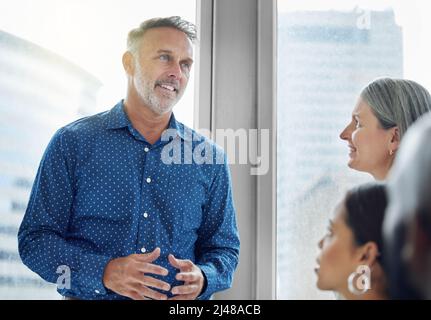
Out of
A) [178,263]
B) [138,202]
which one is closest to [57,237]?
[138,202]

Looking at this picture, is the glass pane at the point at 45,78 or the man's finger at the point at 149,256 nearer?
the man's finger at the point at 149,256

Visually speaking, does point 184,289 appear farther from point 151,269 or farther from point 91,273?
point 91,273

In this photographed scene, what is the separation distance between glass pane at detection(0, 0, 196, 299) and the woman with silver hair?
22.6 inches

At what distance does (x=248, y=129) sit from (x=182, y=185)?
1.09ft

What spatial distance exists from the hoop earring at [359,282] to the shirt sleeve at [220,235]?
0.75 m

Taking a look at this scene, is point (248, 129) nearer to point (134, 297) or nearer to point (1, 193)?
point (134, 297)

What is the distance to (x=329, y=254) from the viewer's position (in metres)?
0.94

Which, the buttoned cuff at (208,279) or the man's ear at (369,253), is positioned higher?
the man's ear at (369,253)

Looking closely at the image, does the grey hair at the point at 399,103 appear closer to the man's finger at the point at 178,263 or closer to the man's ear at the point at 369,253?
the man's finger at the point at 178,263

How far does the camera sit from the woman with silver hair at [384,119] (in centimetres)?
165

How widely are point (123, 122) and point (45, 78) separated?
35 centimetres

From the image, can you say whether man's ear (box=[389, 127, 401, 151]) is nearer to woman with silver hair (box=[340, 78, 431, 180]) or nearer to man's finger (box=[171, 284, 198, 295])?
woman with silver hair (box=[340, 78, 431, 180])

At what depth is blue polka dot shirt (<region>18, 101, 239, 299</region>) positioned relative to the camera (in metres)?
1.63

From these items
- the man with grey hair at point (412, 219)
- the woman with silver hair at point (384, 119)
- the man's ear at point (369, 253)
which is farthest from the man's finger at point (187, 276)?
the man with grey hair at point (412, 219)
